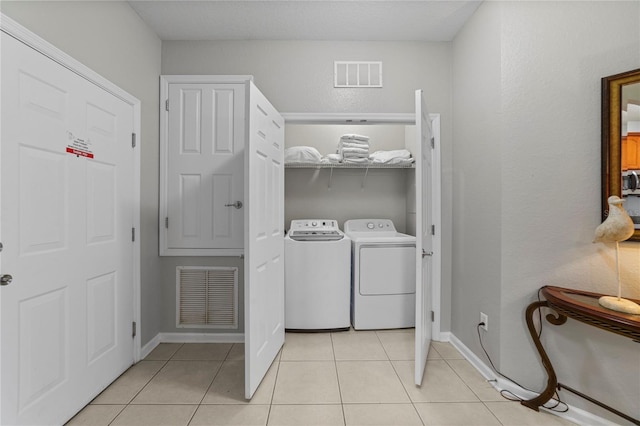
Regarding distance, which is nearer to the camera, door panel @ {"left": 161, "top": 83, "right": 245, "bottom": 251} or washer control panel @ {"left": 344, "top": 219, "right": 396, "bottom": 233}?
door panel @ {"left": 161, "top": 83, "right": 245, "bottom": 251}

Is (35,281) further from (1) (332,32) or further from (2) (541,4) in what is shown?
(2) (541,4)

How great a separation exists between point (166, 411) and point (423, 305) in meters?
1.67

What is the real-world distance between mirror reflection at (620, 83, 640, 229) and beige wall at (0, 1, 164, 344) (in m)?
3.01

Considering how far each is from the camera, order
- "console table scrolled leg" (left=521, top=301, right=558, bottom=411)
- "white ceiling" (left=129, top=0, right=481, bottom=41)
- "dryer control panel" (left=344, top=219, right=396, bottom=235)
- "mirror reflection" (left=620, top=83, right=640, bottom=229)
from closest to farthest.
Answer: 1. "mirror reflection" (left=620, top=83, right=640, bottom=229)
2. "console table scrolled leg" (left=521, top=301, right=558, bottom=411)
3. "white ceiling" (left=129, top=0, right=481, bottom=41)
4. "dryer control panel" (left=344, top=219, right=396, bottom=235)

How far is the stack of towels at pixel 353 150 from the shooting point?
10.8 ft

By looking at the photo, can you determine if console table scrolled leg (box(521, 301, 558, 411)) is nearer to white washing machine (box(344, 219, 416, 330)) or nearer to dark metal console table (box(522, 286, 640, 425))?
dark metal console table (box(522, 286, 640, 425))

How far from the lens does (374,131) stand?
379cm

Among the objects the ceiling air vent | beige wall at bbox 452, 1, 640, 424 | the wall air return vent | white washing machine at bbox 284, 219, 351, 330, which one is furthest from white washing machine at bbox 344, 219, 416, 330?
the ceiling air vent

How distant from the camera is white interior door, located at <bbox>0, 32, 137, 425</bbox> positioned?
1.31 metres

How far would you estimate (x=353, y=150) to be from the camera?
3293 mm

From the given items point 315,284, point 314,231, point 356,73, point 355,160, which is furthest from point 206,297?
point 356,73

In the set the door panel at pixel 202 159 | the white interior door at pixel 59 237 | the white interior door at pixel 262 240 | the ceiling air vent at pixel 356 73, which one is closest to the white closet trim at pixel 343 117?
the white interior door at pixel 262 240

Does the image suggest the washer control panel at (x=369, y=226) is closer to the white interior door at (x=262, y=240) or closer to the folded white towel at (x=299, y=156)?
the folded white towel at (x=299, y=156)

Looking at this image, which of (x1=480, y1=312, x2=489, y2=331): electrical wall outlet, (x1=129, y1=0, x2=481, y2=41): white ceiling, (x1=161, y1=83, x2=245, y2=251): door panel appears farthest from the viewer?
(x1=161, y1=83, x2=245, y2=251): door panel
